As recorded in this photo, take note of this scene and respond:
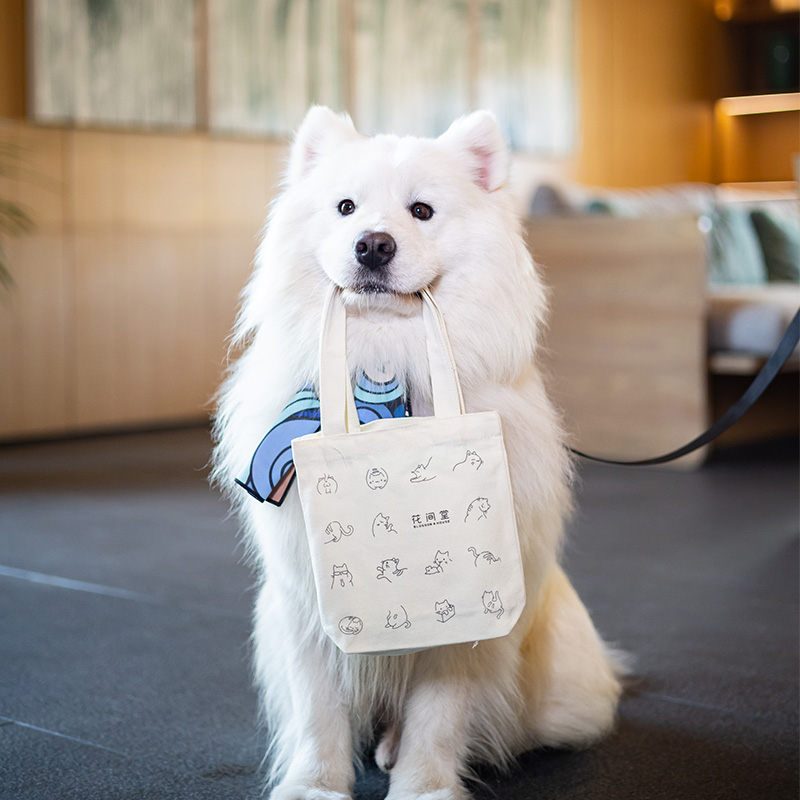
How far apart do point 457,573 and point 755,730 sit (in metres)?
0.82

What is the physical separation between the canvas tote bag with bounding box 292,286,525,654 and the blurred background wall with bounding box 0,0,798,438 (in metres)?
3.78

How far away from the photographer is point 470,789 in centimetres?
159

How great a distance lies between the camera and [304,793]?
1448 mm

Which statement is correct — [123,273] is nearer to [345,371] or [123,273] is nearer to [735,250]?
[735,250]

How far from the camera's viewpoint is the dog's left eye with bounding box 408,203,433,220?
1457 millimetres

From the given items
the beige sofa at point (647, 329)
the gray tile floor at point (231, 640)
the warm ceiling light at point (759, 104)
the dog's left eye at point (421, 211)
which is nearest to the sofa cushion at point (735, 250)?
the beige sofa at point (647, 329)

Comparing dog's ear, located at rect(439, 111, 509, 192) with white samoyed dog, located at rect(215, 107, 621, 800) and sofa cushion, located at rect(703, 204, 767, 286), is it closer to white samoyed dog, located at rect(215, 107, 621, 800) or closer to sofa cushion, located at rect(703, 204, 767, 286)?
white samoyed dog, located at rect(215, 107, 621, 800)

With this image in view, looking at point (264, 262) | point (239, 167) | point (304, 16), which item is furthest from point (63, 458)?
point (264, 262)

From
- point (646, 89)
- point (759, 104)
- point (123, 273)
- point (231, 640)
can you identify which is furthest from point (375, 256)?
point (759, 104)

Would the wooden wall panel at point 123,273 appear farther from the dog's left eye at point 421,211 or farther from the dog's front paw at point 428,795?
the dog's front paw at point 428,795

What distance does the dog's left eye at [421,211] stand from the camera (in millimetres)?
1457

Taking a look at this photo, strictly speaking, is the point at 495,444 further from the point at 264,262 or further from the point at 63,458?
the point at 63,458

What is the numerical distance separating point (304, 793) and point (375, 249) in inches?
30.1

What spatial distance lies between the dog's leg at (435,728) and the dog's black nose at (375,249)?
0.57 m
